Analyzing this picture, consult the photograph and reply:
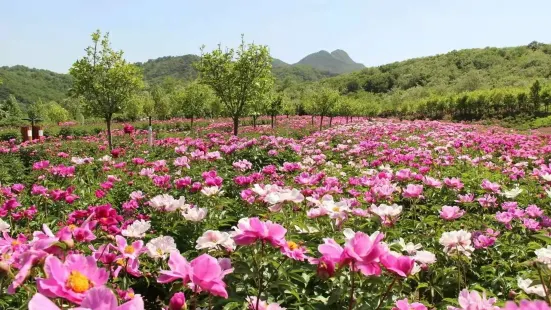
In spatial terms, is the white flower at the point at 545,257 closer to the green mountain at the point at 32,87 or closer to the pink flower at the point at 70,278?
the pink flower at the point at 70,278

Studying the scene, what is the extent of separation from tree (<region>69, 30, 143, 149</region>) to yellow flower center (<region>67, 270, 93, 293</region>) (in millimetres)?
13757

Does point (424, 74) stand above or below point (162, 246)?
above

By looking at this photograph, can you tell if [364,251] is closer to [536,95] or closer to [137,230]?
[137,230]

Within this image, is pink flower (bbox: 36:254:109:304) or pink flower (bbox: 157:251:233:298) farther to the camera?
pink flower (bbox: 157:251:233:298)

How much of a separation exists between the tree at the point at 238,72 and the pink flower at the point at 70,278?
15.9m

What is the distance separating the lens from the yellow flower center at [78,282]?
1.00 m

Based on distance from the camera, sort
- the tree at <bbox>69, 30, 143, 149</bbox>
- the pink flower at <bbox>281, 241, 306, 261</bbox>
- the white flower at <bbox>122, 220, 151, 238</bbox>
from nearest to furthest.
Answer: the pink flower at <bbox>281, 241, 306, 261</bbox>
the white flower at <bbox>122, 220, 151, 238</bbox>
the tree at <bbox>69, 30, 143, 149</bbox>

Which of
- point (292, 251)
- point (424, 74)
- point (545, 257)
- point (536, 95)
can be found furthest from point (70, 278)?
point (424, 74)

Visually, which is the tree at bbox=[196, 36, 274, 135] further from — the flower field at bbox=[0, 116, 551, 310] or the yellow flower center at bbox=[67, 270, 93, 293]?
the yellow flower center at bbox=[67, 270, 93, 293]

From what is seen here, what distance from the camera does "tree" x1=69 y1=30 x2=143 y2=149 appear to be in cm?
1399

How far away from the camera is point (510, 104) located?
1651 inches

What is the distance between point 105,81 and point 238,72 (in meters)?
5.50

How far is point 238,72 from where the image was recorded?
56.3 feet

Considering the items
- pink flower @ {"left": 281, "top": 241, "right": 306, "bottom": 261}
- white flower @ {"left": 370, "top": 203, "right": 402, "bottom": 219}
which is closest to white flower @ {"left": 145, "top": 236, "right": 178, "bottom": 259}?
pink flower @ {"left": 281, "top": 241, "right": 306, "bottom": 261}
